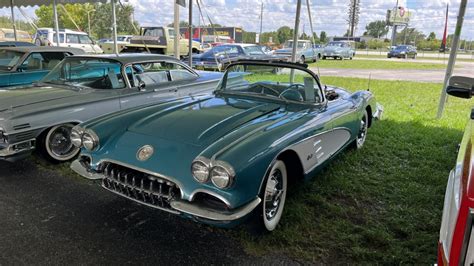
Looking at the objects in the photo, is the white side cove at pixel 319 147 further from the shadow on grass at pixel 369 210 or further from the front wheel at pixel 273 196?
the shadow on grass at pixel 369 210

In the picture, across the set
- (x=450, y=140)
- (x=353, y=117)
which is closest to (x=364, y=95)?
(x=353, y=117)

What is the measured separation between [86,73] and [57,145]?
1.37 metres

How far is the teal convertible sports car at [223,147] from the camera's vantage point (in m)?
2.53

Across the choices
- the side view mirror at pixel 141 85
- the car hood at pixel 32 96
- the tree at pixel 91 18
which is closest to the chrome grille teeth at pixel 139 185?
the car hood at pixel 32 96

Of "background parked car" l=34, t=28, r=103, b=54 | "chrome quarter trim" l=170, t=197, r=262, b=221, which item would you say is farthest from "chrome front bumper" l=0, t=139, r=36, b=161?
"background parked car" l=34, t=28, r=103, b=54

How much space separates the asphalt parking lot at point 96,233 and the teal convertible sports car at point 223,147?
1.19 feet

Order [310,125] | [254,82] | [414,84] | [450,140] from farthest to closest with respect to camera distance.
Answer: [414,84]
[450,140]
[254,82]
[310,125]

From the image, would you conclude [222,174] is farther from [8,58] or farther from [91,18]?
[91,18]

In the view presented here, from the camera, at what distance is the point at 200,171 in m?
2.53

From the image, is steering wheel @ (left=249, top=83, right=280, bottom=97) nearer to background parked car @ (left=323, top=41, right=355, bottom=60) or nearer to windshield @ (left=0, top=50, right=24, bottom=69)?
windshield @ (left=0, top=50, right=24, bottom=69)

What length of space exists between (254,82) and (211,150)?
5.87 ft

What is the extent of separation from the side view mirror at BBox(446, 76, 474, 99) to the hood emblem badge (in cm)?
227

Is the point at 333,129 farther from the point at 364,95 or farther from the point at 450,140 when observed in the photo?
the point at 450,140

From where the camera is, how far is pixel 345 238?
2.97 meters
